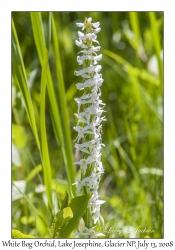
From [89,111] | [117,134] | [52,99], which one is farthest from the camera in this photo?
[117,134]

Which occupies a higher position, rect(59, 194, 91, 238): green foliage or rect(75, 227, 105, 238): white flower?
rect(59, 194, 91, 238): green foliage

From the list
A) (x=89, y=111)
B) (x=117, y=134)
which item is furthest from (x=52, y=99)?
(x=117, y=134)

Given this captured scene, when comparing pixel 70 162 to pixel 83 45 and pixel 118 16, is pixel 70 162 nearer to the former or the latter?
pixel 83 45

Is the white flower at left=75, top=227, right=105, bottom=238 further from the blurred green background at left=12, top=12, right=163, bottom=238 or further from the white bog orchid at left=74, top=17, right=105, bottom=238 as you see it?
A: the blurred green background at left=12, top=12, right=163, bottom=238

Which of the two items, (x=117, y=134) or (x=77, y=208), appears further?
(x=117, y=134)

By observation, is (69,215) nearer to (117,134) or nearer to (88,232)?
(88,232)

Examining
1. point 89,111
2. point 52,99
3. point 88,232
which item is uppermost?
point 52,99

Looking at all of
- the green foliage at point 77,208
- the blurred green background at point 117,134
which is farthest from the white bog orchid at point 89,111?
the blurred green background at point 117,134

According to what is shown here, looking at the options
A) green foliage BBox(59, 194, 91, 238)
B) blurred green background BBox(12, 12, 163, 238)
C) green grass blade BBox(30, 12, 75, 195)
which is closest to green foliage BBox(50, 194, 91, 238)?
green foliage BBox(59, 194, 91, 238)

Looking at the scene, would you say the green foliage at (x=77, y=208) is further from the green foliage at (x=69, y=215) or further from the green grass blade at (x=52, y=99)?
the green grass blade at (x=52, y=99)
